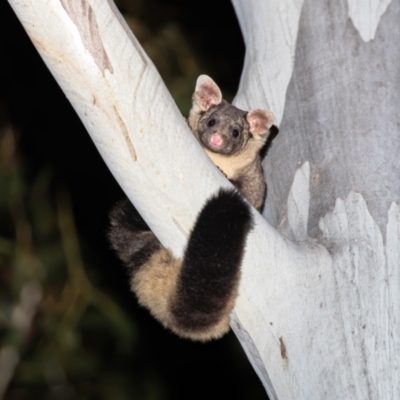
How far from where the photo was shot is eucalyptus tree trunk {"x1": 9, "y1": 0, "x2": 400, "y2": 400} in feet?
5.95

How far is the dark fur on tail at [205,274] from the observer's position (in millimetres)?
1884

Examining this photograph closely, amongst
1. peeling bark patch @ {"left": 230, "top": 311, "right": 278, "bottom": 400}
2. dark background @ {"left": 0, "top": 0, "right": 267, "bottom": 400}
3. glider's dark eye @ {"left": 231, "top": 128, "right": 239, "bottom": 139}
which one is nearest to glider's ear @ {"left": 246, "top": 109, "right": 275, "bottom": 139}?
glider's dark eye @ {"left": 231, "top": 128, "right": 239, "bottom": 139}

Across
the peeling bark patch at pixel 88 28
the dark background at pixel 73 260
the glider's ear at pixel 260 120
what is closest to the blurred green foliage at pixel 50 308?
the dark background at pixel 73 260

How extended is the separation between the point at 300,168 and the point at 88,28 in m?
0.98

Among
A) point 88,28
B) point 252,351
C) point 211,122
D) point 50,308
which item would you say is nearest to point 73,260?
point 50,308

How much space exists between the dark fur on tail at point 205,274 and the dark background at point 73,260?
289cm

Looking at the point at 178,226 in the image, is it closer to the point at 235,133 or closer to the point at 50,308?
the point at 235,133

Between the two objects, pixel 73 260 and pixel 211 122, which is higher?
pixel 211 122

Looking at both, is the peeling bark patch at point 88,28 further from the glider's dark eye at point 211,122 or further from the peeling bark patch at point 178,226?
the glider's dark eye at point 211,122

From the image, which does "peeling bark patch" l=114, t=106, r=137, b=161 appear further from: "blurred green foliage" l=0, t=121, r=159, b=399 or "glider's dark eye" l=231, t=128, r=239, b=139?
"blurred green foliage" l=0, t=121, r=159, b=399

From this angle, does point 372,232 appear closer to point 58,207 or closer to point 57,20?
point 57,20

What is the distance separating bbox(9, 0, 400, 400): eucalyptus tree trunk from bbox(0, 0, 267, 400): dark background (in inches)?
94.7

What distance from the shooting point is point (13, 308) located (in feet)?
16.8

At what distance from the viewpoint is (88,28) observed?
1.78 metres
